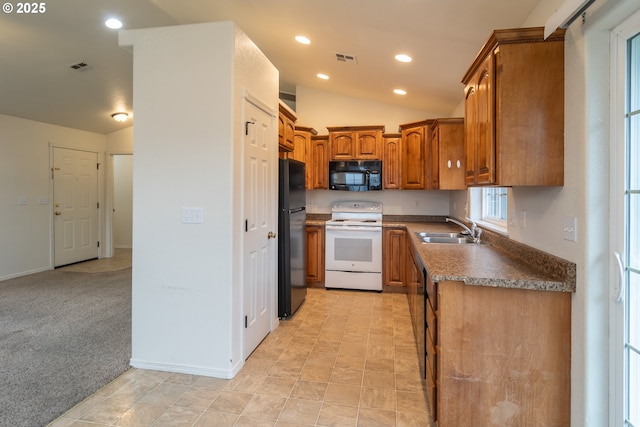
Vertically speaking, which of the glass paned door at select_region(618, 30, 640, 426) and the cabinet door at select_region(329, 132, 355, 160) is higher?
the cabinet door at select_region(329, 132, 355, 160)

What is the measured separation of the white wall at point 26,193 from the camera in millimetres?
5062

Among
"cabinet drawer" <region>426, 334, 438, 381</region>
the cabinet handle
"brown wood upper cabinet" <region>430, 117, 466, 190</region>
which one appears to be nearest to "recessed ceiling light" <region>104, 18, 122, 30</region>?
"brown wood upper cabinet" <region>430, 117, 466, 190</region>

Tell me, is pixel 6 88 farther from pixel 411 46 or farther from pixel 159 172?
pixel 411 46

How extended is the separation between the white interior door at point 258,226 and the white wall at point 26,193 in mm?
4496

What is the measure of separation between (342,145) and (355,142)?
191 mm

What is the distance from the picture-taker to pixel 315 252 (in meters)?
4.84

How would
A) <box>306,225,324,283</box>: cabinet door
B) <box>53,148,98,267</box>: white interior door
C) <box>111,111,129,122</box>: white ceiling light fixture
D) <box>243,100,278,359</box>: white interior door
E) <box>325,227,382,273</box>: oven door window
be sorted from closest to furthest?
<box>243,100,278,359</box>: white interior door
<box>325,227,382,273</box>: oven door window
<box>306,225,324,283</box>: cabinet door
<box>111,111,129,122</box>: white ceiling light fixture
<box>53,148,98,267</box>: white interior door

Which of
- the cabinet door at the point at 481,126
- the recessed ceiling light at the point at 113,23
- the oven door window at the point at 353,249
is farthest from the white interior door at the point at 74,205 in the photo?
the cabinet door at the point at 481,126

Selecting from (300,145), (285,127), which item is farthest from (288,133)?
(300,145)

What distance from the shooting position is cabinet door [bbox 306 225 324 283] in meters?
4.81

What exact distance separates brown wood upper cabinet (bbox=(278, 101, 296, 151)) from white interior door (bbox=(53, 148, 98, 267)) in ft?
14.5

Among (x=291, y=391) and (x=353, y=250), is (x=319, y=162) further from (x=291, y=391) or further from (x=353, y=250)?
(x=291, y=391)

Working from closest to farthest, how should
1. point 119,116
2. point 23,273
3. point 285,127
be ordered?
point 285,127 < point 23,273 < point 119,116

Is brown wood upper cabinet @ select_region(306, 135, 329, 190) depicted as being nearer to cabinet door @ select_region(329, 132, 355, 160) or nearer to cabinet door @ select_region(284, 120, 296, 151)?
cabinet door @ select_region(329, 132, 355, 160)
